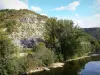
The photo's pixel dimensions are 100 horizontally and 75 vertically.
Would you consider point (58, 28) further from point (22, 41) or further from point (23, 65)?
point (23, 65)

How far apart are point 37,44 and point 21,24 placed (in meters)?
36.5

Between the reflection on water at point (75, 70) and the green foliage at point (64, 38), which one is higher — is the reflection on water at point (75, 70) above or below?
below

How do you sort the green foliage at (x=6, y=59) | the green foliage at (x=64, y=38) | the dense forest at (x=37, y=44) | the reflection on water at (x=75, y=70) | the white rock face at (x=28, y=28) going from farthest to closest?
the white rock face at (x=28, y=28) → the green foliage at (x=64, y=38) → the reflection on water at (x=75, y=70) → the dense forest at (x=37, y=44) → the green foliage at (x=6, y=59)

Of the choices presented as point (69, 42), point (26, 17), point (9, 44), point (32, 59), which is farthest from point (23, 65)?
point (26, 17)

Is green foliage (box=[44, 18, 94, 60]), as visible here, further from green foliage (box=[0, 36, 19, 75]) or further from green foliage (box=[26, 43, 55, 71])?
green foliage (box=[0, 36, 19, 75])

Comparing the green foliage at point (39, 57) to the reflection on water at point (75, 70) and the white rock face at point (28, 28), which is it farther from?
the white rock face at point (28, 28)

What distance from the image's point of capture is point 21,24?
94.4 meters

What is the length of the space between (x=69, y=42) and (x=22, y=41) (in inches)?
827

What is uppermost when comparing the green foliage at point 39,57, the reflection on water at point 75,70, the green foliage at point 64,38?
the green foliage at point 64,38

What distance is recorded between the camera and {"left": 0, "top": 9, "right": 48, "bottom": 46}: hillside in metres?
85.5

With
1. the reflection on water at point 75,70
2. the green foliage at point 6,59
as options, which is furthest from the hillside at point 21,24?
the green foliage at point 6,59

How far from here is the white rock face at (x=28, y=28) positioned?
280ft

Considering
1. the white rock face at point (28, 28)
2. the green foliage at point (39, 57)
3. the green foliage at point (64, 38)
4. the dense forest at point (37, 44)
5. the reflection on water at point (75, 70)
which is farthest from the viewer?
the white rock face at point (28, 28)

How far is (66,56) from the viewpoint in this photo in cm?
7025
